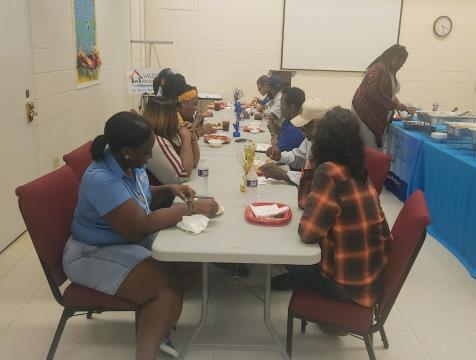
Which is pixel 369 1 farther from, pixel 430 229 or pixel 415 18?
pixel 430 229

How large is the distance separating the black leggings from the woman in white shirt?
865 mm

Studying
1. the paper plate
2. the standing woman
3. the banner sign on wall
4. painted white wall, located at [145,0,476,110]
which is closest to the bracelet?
the paper plate

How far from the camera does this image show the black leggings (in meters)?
1.78

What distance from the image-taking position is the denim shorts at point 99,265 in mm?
1784

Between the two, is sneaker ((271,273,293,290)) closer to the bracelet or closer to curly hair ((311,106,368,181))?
the bracelet

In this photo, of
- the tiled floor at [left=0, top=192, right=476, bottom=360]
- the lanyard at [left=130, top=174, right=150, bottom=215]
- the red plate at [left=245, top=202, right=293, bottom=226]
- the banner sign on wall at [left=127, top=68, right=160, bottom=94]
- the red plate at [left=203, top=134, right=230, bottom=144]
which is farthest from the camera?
the banner sign on wall at [left=127, top=68, right=160, bottom=94]

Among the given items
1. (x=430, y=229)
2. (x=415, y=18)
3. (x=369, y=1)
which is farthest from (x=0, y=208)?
(x=415, y=18)

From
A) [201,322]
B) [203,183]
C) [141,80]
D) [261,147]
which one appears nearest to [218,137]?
[261,147]

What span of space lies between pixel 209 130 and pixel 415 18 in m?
4.69

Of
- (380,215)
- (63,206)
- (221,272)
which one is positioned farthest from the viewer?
(221,272)

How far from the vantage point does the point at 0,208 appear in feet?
9.91

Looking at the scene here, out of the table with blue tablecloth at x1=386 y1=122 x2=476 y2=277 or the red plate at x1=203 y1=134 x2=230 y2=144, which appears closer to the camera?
the table with blue tablecloth at x1=386 y1=122 x2=476 y2=277

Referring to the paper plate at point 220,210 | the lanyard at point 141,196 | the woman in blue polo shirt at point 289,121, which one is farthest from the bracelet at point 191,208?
the woman in blue polo shirt at point 289,121

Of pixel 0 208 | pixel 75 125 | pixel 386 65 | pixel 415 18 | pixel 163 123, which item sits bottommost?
pixel 0 208
